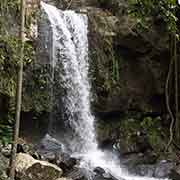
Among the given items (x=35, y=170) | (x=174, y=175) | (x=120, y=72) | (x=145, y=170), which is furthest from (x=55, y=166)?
(x=120, y=72)

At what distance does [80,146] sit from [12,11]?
12.8 feet

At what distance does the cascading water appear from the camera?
10180 mm

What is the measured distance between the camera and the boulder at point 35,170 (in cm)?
671

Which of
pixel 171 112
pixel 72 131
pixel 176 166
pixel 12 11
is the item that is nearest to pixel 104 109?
pixel 72 131

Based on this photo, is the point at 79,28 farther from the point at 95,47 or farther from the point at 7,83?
the point at 7,83

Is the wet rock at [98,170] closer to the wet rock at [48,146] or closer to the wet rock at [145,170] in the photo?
the wet rock at [48,146]

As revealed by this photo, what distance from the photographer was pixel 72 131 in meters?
10.4

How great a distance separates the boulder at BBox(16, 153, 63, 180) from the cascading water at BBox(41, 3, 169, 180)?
2.90 m

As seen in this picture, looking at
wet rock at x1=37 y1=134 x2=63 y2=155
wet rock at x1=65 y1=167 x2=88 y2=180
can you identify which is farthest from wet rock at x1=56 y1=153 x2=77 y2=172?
wet rock at x1=37 y1=134 x2=63 y2=155

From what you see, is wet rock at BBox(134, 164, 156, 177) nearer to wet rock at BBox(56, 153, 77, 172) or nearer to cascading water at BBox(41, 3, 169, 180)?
cascading water at BBox(41, 3, 169, 180)

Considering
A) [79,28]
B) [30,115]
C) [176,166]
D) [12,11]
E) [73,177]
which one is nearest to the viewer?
[73,177]

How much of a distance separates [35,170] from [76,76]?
13.5 feet

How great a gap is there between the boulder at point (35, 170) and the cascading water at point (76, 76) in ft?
9.51

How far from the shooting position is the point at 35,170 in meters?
6.76
